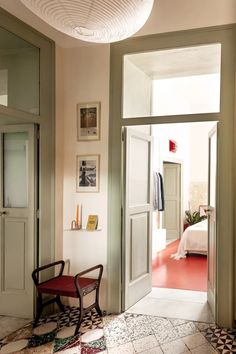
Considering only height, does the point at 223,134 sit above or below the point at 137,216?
above

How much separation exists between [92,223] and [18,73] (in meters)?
1.77

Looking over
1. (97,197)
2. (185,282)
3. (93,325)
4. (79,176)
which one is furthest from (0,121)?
(185,282)

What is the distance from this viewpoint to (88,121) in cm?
404

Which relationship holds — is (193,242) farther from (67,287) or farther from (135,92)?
(67,287)

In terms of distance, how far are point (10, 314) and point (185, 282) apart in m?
2.51

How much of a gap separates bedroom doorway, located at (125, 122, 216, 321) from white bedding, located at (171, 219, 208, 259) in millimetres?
19

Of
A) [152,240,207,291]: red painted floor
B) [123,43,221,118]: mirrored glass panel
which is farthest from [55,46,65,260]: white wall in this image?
[152,240,207,291]: red painted floor

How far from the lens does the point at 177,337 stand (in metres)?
3.25

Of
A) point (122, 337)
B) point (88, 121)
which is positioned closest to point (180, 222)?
point (88, 121)

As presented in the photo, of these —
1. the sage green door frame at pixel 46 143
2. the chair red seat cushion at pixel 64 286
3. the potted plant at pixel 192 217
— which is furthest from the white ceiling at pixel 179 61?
the potted plant at pixel 192 217

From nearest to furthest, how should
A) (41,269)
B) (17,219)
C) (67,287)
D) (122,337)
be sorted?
(122,337), (67,287), (41,269), (17,219)

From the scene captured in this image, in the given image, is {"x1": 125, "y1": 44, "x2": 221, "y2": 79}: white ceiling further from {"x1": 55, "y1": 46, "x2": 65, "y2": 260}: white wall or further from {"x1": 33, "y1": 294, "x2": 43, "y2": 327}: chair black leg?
{"x1": 33, "y1": 294, "x2": 43, "y2": 327}: chair black leg

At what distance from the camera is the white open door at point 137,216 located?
3.94m

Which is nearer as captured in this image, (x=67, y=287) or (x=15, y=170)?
(x=67, y=287)
